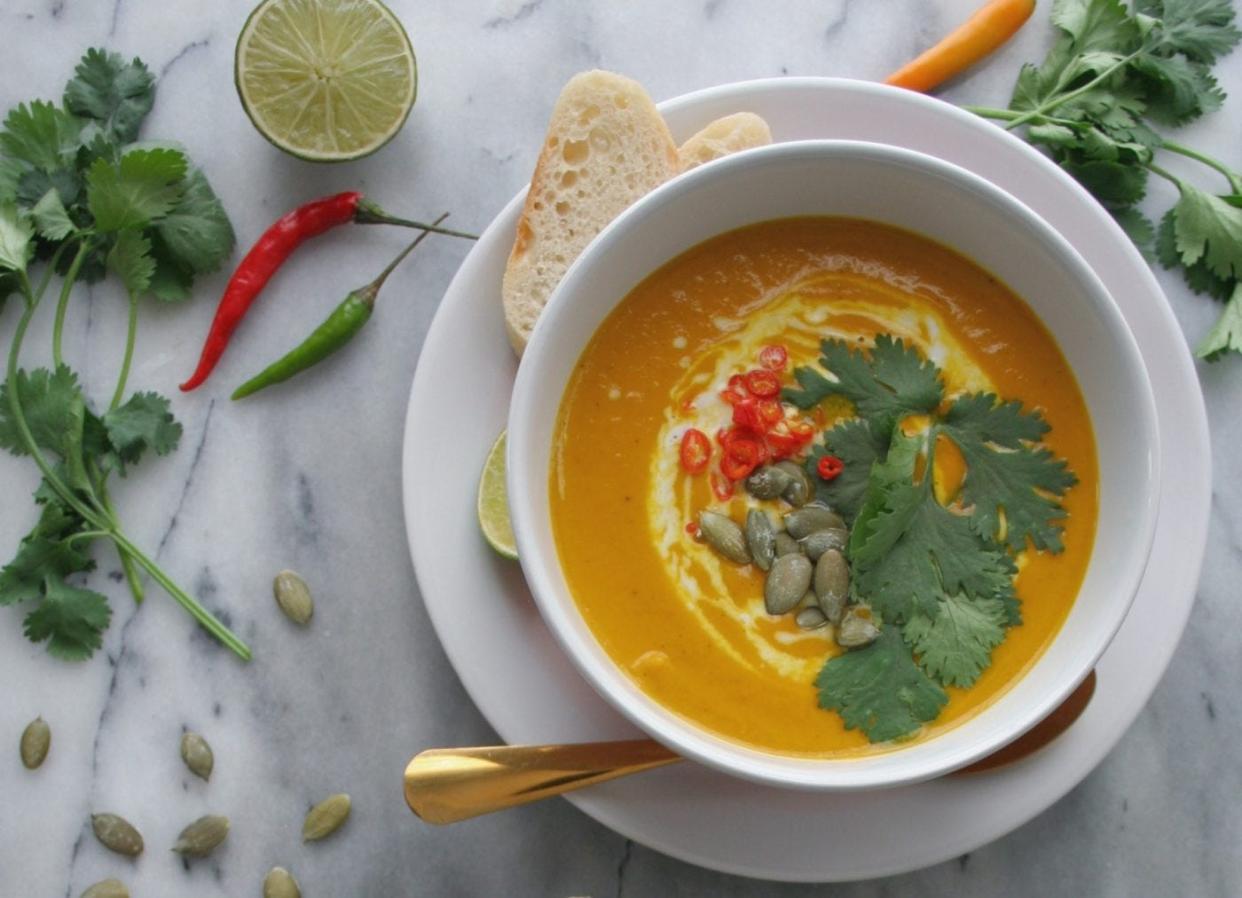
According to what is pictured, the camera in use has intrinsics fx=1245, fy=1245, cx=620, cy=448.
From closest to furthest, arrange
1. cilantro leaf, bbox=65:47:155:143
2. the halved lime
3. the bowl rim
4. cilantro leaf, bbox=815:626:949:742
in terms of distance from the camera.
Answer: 1. the bowl rim
2. cilantro leaf, bbox=815:626:949:742
3. the halved lime
4. cilantro leaf, bbox=65:47:155:143

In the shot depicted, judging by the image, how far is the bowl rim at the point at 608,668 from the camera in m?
2.22

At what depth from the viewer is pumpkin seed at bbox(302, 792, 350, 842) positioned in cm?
299

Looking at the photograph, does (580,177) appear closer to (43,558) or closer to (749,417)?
(749,417)

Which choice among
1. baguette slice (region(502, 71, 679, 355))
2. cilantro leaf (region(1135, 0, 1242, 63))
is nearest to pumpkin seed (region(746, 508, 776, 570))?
baguette slice (region(502, 71, 679, 355))

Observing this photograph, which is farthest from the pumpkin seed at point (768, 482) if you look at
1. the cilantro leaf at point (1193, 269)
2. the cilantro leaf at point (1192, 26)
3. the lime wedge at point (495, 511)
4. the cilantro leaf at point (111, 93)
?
the cilantro leaf at point (111, 93)

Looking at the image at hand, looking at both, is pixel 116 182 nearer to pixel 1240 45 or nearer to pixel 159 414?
pixel 159 414

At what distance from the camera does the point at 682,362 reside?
244cm

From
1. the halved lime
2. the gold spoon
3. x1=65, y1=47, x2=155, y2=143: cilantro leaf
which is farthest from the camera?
x1=65, y1=47, x2=155, y2=143: cilantro leaf

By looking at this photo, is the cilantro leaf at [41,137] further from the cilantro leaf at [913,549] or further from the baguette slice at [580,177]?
the cilantro leaf at [913,549]

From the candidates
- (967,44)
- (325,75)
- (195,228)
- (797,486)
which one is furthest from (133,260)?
(967,44)

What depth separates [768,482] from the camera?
2.41 meters

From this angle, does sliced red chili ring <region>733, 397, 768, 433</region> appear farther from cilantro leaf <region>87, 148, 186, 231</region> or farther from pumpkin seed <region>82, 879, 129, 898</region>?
pumpkin seed <region>82, 879, 129, 898</region>

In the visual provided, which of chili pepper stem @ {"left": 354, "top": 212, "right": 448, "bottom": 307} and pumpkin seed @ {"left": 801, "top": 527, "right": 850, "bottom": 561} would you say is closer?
pumpkin seed @ {"left": 801, "top": 527, "right": 850, "bottom": 561}

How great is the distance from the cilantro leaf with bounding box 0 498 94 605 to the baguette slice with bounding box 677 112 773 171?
173 cm
